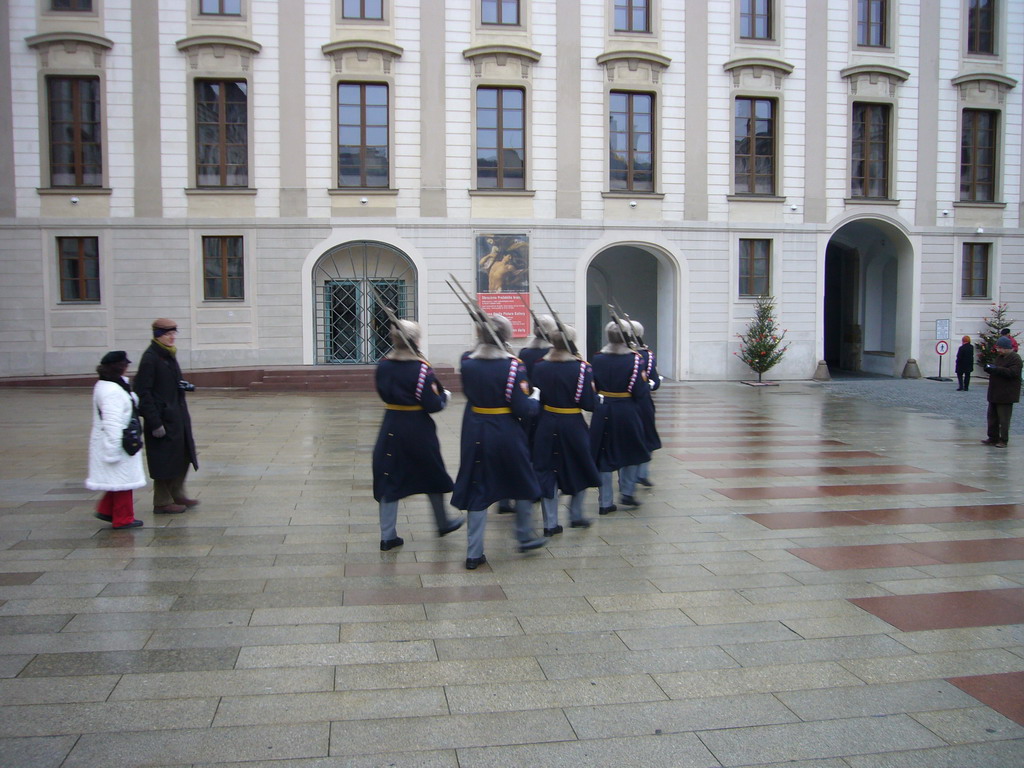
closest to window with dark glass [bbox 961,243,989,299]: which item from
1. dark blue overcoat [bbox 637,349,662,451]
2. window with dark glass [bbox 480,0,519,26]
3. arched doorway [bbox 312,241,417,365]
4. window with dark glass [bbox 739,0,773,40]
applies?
window with dark glass [bbox 739,0,773,40]

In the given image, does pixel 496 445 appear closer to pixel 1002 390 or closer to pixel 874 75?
pixel 1002 390

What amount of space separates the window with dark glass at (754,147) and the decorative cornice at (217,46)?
13371 mm

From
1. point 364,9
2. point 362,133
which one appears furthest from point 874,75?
point 362,133

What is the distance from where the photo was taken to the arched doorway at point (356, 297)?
78.9 feet

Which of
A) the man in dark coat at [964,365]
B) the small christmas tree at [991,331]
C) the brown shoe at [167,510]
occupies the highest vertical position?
the small christmas tree at [991,331]

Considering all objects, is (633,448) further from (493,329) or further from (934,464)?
(934,464)

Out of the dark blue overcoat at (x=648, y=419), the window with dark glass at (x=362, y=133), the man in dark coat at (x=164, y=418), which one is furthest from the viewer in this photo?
the window with dark glass at (x=362, y=133)

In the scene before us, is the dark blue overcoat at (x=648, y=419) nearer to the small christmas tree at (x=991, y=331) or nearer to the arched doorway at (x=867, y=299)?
the small christmas tree at (x=991, y=331)

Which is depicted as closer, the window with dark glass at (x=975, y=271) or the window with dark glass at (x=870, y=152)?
the window with dark glass at (x=870, y=152)

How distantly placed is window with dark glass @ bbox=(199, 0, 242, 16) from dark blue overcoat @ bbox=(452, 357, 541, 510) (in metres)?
20.4

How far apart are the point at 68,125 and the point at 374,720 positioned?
23.2 metres

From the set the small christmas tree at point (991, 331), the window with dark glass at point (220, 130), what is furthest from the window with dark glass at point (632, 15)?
the small christmas tree at point (991, 331)

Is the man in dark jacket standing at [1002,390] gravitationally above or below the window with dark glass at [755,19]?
below

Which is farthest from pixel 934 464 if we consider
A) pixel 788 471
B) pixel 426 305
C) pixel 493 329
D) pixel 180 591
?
pixel 426 305
